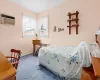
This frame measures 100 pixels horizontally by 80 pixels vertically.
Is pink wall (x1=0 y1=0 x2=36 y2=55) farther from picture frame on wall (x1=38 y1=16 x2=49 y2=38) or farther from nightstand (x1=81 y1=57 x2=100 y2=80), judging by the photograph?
nightstand (x1=81 y1=57 x2=100 y2=80)

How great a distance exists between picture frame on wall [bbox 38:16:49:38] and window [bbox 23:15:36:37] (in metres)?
0.34

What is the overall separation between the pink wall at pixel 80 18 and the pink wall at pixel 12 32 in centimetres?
116

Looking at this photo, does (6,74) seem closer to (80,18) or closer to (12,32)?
(12,32)

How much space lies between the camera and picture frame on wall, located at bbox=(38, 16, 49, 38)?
496cm

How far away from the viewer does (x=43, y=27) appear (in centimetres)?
513

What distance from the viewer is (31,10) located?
16.2 feet

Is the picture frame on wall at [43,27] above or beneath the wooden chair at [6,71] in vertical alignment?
above

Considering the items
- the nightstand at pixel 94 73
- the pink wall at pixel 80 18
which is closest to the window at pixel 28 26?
the pink wall at pixel 80 18

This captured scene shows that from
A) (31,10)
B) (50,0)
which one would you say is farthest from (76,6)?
(31,10)

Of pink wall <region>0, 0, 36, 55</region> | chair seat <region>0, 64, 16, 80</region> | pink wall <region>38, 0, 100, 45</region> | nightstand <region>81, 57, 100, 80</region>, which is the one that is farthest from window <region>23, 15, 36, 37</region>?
nightstand <region>81, 57, 100, 80</region>

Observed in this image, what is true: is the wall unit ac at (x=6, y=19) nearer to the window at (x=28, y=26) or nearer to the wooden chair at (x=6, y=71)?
the window at (x=28, y=26)

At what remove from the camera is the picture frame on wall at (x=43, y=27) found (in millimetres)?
4965

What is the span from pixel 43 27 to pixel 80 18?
2.09m

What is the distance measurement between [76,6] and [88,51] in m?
2.47
